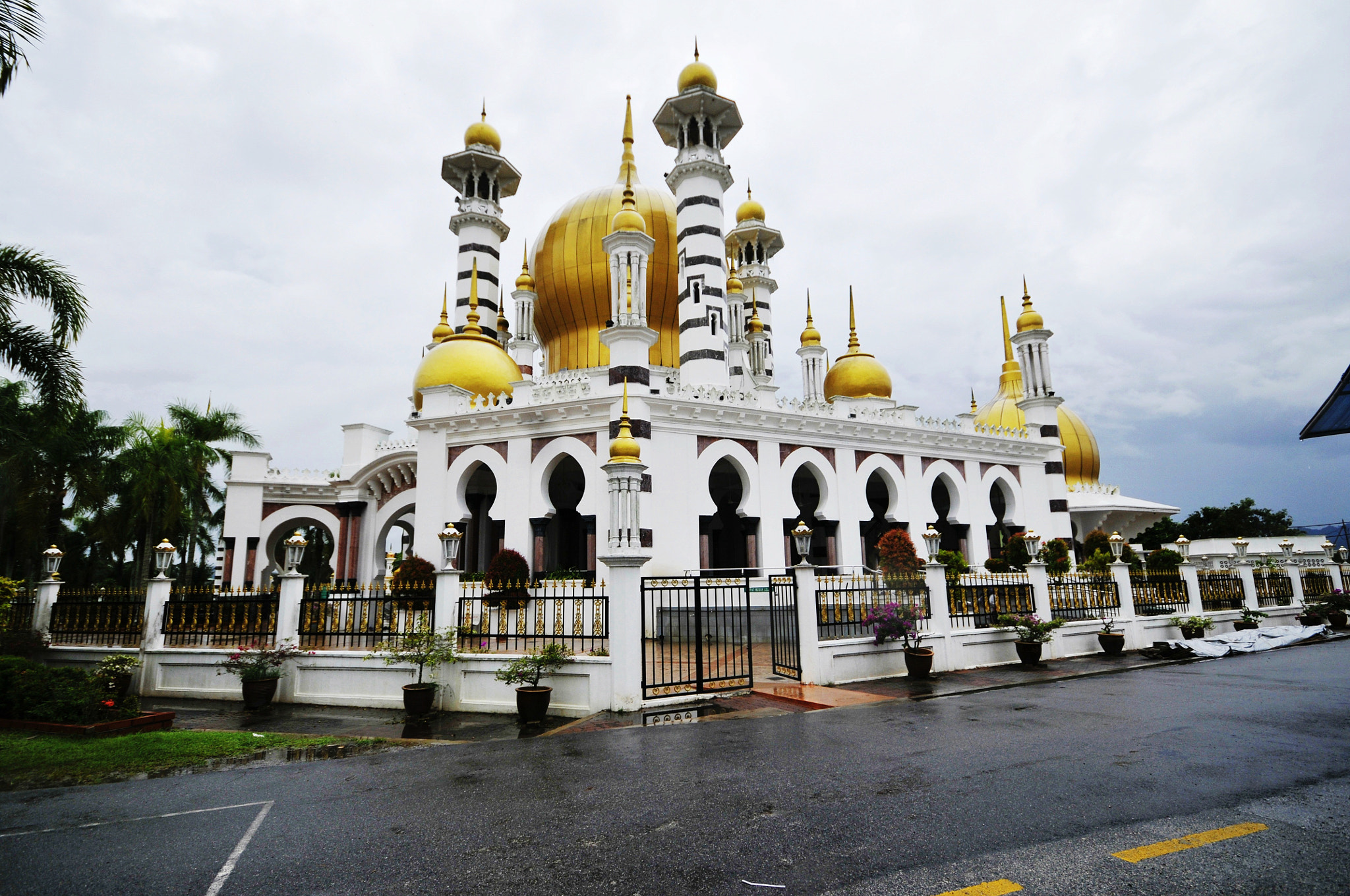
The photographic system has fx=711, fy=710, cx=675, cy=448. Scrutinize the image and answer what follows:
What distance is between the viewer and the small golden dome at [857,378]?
2711 centimetres

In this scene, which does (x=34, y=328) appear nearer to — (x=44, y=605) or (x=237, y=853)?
(x=44, y=605)

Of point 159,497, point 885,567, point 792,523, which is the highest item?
point 159,497

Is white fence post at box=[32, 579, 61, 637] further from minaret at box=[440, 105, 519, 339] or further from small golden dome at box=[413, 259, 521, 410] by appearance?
minaret at box=[440, 105, 519, 339]

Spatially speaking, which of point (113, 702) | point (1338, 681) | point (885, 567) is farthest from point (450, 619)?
point (1338, 681)

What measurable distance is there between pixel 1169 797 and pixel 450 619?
30.2ft

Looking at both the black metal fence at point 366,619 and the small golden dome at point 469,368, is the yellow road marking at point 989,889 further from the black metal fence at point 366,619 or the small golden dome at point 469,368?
the small golden dome at point 469,368

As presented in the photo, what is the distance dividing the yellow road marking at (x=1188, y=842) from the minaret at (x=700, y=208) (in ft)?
63.6

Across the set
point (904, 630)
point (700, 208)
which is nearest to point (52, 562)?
point (904, 630)

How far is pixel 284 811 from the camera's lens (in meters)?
5.88

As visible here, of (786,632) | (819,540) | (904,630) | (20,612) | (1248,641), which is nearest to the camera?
(904,630)

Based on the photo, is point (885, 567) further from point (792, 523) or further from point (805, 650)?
point (805, 650)

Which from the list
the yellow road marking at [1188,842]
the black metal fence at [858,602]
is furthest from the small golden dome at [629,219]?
the yellow road marking at [1188,842]

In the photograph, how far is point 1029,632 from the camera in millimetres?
13484

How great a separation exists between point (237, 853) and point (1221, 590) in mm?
21725
